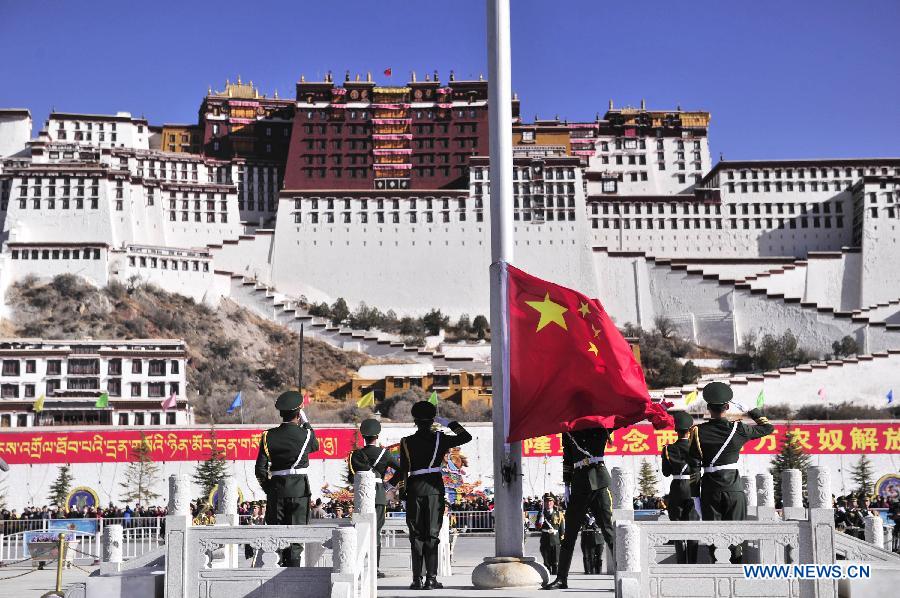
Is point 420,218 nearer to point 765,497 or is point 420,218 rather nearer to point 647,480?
point 647,480

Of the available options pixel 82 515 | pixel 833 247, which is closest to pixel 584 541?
pixel 82 515

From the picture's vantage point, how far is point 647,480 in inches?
1539

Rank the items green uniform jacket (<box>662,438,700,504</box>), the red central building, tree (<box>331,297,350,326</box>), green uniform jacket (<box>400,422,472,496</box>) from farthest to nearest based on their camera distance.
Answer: the red central building
tree (<box>331,297,350,326</box>)
green uniform jacket (<box>662,438,700,504</box>)
green uniform jacket (<box>400,422,472,496</box>)

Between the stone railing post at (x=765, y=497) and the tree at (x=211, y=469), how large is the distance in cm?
2577

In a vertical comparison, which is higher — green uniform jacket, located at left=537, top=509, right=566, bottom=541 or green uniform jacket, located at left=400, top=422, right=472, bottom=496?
green uniform jacket, located at left=400, top=422, right=472, bottom=496

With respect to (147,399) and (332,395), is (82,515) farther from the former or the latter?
(332,395)

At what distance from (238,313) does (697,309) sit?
90.6 feet

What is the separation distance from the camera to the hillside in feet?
213

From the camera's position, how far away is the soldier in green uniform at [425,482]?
439 inches

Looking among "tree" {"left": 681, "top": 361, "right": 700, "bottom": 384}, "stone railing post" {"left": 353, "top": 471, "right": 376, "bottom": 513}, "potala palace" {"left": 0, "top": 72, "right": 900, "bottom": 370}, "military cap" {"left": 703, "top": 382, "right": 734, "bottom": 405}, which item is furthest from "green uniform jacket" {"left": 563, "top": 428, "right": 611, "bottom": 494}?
"potala palace" {"left": 0, "top": 72, "right": 900, "bottom": 370}

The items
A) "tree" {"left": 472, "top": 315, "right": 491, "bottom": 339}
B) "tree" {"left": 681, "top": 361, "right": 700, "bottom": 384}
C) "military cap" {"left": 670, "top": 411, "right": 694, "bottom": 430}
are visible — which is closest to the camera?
"military cap" {"left": 670, "top": 411, "right": 694, "bottom": 430}

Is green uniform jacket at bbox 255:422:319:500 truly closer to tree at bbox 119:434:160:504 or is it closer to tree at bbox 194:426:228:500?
tree at bbox 194:426:228:500

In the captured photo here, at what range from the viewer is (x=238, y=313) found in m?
69.3

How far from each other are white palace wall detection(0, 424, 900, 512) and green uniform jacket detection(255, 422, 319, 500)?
95.2 ft
